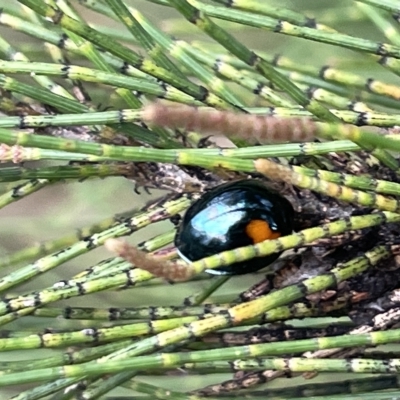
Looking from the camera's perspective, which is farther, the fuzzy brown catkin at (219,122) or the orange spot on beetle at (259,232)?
the orange spot on beetle at (259,232)

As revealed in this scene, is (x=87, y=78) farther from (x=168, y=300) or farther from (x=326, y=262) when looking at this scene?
(x=168, y=300)

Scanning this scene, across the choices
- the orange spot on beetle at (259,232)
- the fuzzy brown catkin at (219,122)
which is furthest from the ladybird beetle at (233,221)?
the fuzzy brown catkin at (219,122)

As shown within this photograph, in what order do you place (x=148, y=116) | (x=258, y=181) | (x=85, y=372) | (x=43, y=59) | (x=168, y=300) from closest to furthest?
(x=148, y=116) < (x=85, y=372) < (x=258, y=181) < (x=43, y=59) < (x=168, y=300)

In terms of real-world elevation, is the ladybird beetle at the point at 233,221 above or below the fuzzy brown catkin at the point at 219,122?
above

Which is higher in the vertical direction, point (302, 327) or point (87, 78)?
point (87, 78)

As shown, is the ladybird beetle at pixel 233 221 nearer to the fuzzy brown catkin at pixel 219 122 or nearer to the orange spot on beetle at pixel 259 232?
the orange spot on beetle at pixel 259 232

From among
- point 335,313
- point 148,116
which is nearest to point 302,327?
point 335,313

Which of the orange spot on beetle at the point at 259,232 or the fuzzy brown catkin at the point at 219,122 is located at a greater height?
the orange spot on beetle at the point at 259,232

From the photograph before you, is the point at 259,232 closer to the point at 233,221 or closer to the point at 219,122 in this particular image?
the point at 233,221
